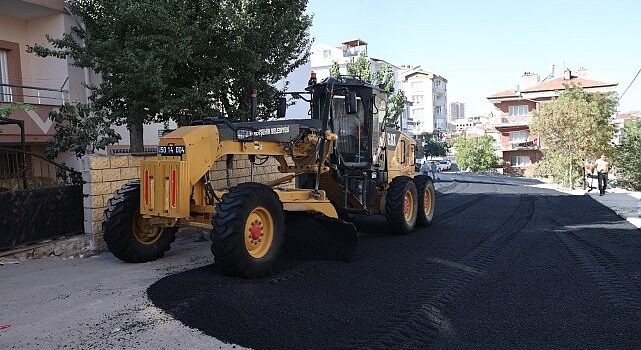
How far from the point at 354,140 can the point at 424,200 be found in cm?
209

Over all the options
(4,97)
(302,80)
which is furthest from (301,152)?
(302,80)

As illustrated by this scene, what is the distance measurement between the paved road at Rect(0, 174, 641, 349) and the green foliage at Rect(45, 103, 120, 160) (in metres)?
2.16

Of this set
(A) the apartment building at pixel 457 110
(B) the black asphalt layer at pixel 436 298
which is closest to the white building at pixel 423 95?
(B) the black asphalt layer at pixel 436 298

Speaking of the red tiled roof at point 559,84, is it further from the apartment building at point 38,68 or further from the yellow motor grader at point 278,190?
the apartment building at point 38,68

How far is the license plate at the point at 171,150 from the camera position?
5.57 metres

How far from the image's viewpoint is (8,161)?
755cm

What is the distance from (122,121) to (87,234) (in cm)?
305

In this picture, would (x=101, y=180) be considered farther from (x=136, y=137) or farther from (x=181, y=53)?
(x=136, y=137)

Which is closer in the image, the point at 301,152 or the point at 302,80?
the point at 301,152

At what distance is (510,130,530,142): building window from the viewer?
47.7 meters

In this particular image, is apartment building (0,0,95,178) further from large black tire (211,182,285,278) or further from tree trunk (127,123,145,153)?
large black tire (211,182,285,278)

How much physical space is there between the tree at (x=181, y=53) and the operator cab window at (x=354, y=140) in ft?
7.40

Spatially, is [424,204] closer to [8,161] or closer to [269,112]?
[269,112]

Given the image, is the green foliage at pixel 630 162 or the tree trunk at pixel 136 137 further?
the green foliage at pixel 630 162
